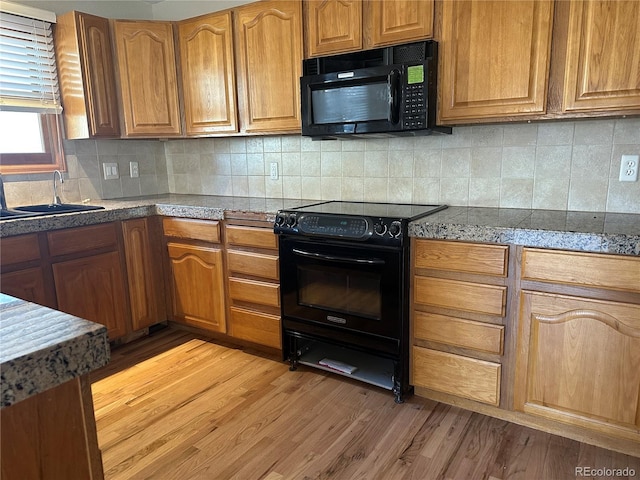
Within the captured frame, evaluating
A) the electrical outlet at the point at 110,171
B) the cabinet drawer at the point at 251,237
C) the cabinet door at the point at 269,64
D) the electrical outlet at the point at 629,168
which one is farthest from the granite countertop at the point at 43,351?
the electrical outlet at the point at 110,171

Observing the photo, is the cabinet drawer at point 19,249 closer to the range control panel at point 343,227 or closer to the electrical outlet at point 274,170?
the range control panel at point 343,227

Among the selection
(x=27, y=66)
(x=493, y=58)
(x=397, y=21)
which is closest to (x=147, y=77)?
(x=27, y=66)

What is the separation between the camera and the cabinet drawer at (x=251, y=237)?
2463mm

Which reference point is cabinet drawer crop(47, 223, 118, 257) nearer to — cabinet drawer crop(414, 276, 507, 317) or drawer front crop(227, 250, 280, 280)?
drawer front crop(227, 250, 280, 280)

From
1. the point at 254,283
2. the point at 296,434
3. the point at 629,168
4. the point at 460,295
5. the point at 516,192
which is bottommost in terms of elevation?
the point at 296,434

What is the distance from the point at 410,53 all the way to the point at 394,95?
0.26 metres

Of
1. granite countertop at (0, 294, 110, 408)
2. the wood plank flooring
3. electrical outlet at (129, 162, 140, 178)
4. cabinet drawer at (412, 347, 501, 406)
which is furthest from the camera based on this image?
electrical outlet at (129, 162, 140, 178)

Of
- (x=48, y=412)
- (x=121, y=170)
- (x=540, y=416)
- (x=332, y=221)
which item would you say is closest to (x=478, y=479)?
(x=540, y=416)

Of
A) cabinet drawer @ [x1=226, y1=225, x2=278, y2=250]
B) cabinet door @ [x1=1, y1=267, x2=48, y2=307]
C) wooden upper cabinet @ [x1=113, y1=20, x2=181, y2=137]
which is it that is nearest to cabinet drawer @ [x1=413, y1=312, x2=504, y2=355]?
cabinet drawer @ [x1=226, y1=225, x2=278, y2=250]

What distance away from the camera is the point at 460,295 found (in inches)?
75.9

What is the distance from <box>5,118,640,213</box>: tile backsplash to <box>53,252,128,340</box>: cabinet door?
68 centimetres

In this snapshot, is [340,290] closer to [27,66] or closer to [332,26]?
[332,26]

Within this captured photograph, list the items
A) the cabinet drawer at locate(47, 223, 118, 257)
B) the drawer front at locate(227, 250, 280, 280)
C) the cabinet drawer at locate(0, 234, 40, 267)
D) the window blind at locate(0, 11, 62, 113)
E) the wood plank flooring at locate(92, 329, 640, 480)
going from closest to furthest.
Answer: the wood plank flooring at locate(92, 329, 640, 480), the cabinet drawer at locate(0, 234, 40, 267), the cabinet drawer at locate(47, 223, 118, 257), the drawer front at locate(227, 250, 280, 280), the window blind at locate(0, 11, 62, 113)

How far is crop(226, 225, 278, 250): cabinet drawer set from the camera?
2463 mm
